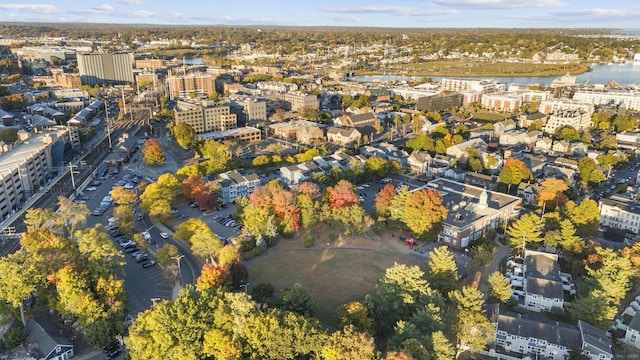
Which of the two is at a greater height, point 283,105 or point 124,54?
point 124,54

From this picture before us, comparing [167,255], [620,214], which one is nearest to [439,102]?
[620,214]

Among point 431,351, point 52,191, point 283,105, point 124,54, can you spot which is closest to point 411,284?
point 431,351

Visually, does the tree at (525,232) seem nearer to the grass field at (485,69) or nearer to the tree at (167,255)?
the tree at (167,255)

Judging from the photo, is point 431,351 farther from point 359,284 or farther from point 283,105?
point 283,105

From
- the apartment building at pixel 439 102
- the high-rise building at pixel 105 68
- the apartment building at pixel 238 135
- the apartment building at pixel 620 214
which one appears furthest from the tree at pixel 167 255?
the high-rise building at pixel 105 68

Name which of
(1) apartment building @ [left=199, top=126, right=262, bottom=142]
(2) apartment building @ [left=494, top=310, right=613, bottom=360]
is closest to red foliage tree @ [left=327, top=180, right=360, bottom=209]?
(2) apartment building @ [left=494, top=310, right=613, bottom=360]

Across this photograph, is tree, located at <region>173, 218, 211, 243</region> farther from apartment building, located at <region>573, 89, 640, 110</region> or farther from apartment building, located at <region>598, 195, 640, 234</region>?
apartment building, located at <region>573, 89, 640, 110</region>

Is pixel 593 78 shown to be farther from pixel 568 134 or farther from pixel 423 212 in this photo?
pixel 423 212
